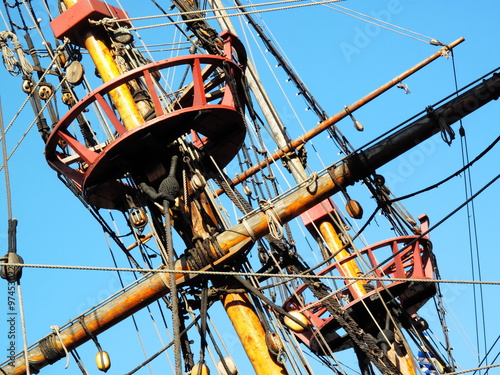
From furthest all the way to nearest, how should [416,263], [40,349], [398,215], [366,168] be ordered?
1. [398,215]
2. [416,263]
3. [40,349]
4. [366,168]

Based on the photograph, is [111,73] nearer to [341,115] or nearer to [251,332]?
[251,332]

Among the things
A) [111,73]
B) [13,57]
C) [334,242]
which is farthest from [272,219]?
[334,242]

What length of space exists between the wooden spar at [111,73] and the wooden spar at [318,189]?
2253 mm

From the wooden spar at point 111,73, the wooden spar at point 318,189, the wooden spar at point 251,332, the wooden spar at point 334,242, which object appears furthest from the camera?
the wooden spar at point 334,242

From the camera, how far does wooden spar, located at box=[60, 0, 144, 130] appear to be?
1397 centimetres

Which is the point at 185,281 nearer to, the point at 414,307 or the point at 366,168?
the point at 366,168

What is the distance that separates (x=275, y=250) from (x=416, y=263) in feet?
10.7

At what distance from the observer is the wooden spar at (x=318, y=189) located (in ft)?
41.6

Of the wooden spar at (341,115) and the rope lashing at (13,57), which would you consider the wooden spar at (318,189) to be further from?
the wooden spar at (341,115)

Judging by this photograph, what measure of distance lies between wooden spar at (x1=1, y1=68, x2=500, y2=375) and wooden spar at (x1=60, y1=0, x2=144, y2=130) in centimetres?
225

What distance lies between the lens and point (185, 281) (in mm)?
13172

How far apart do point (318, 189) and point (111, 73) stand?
3.80 m

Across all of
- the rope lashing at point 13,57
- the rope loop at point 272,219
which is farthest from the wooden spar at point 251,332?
the rope lashing at point 13,57

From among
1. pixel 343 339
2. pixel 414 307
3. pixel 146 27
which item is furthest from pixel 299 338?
pixel 146 27
